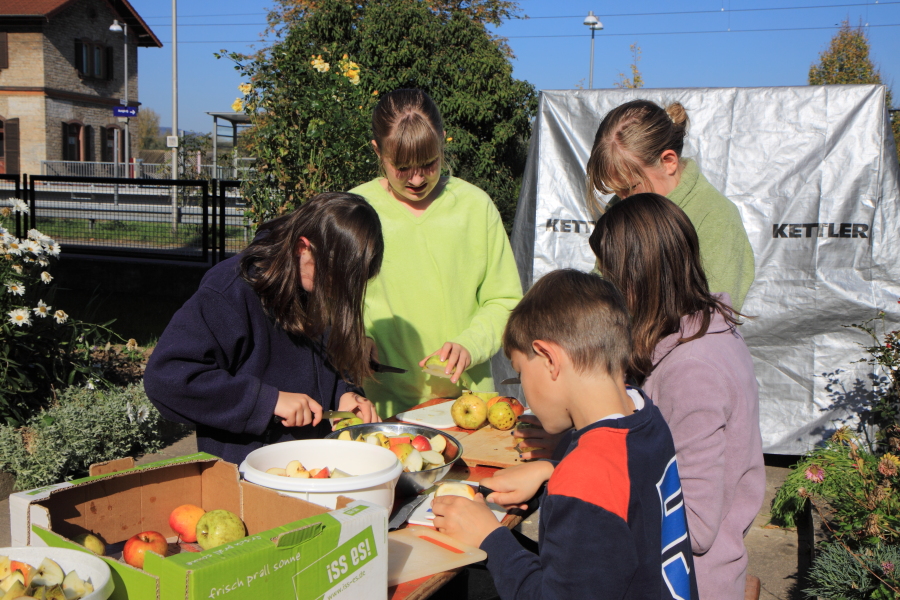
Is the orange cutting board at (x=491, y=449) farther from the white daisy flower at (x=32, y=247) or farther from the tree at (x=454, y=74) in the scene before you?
the tree at (x=454, y=74)

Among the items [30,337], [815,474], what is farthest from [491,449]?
[30,337]

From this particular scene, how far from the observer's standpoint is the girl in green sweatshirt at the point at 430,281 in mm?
2938

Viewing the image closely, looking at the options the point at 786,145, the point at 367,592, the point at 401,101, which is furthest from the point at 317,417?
the point at 786,145

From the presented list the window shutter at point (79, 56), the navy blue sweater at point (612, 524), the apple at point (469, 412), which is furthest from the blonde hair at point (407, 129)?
the window shutter at point (79, 56)

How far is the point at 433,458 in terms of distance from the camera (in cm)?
206

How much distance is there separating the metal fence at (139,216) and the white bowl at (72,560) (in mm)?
8312

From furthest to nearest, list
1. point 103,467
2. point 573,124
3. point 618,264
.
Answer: point 573,124, point 618,264, point 103,467

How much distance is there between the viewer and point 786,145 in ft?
16.8

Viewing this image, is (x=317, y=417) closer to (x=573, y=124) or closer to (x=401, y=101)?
(x=401, y=101)

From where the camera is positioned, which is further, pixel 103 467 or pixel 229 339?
pixel 229 339

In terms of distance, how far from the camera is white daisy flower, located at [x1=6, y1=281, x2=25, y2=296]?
4.59 meters

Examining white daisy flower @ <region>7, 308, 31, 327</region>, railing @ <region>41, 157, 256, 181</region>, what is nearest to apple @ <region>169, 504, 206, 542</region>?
white daisy flower @ <region>7, 308, 31, 327</region>

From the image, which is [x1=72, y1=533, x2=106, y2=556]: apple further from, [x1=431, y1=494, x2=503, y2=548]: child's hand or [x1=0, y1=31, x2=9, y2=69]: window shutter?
[x1=0, y1=31, x2=9, y2=69]: window shutter

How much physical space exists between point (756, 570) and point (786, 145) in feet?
9.66
